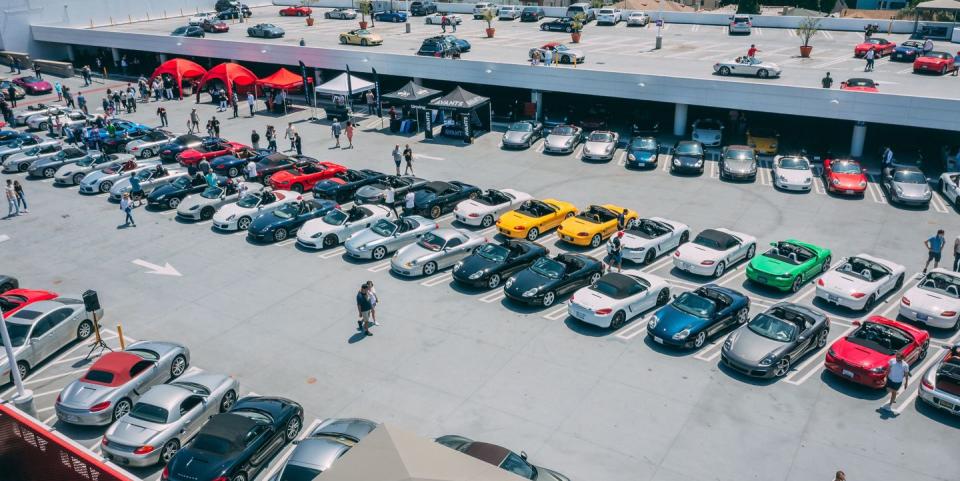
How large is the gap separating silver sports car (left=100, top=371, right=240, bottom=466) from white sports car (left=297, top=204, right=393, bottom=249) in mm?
9960

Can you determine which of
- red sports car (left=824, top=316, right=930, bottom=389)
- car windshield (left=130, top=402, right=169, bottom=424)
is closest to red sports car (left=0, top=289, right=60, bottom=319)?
car windshield (left=130, top=402, right=169, bottom=424)

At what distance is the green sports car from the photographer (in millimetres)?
22797

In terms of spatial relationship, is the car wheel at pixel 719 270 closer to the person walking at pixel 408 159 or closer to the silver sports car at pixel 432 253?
the silver sports car at pixel 432 253

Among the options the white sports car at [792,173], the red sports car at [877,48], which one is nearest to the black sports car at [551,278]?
the white sports car at [792,173]

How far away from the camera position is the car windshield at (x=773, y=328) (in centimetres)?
1867

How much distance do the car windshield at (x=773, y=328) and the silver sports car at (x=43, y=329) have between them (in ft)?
59.5

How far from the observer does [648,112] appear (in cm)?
4334

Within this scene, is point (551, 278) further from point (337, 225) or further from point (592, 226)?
point (337, 225)

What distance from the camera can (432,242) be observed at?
24594 millimetres

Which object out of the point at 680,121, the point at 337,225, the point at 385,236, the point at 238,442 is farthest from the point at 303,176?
the point at 680,121

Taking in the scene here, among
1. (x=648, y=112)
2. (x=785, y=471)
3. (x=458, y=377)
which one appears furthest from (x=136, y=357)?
(x=648, y=112)

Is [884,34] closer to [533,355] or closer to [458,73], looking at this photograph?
[458,73]

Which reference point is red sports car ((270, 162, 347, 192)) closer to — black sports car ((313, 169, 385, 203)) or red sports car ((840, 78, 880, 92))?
black sports car ((313, 169, 385, 203))

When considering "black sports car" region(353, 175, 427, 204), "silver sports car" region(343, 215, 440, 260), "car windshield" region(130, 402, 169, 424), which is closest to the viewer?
"car windshield" region(130, 402, 169, 424)
